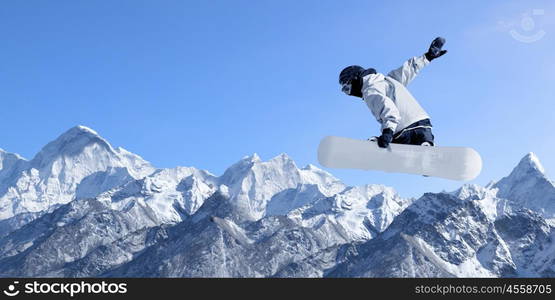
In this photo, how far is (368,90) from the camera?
12.2 metres

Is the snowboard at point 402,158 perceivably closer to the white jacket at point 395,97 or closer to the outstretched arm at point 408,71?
the white jacket at point 395,97

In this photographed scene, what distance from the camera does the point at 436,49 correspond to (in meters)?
12.8

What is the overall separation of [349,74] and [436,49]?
193 cm

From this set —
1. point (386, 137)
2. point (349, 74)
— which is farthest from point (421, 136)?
point (349, 74)

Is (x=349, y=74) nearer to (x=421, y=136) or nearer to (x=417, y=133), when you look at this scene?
(x=417, y=133)

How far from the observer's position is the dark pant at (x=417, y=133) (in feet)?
41.2

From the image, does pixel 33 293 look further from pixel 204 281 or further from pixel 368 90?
pixel 368 90

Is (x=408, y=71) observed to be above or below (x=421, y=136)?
above

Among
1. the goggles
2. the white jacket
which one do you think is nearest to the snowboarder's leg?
the white jacket

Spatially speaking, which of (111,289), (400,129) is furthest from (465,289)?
(111,289)

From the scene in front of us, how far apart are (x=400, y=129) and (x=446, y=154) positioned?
3.33 ft

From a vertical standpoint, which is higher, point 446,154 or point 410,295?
point 446,154

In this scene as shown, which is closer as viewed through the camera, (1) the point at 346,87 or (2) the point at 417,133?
(1) the point at 346,87

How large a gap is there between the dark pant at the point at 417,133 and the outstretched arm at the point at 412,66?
1.04 meters
